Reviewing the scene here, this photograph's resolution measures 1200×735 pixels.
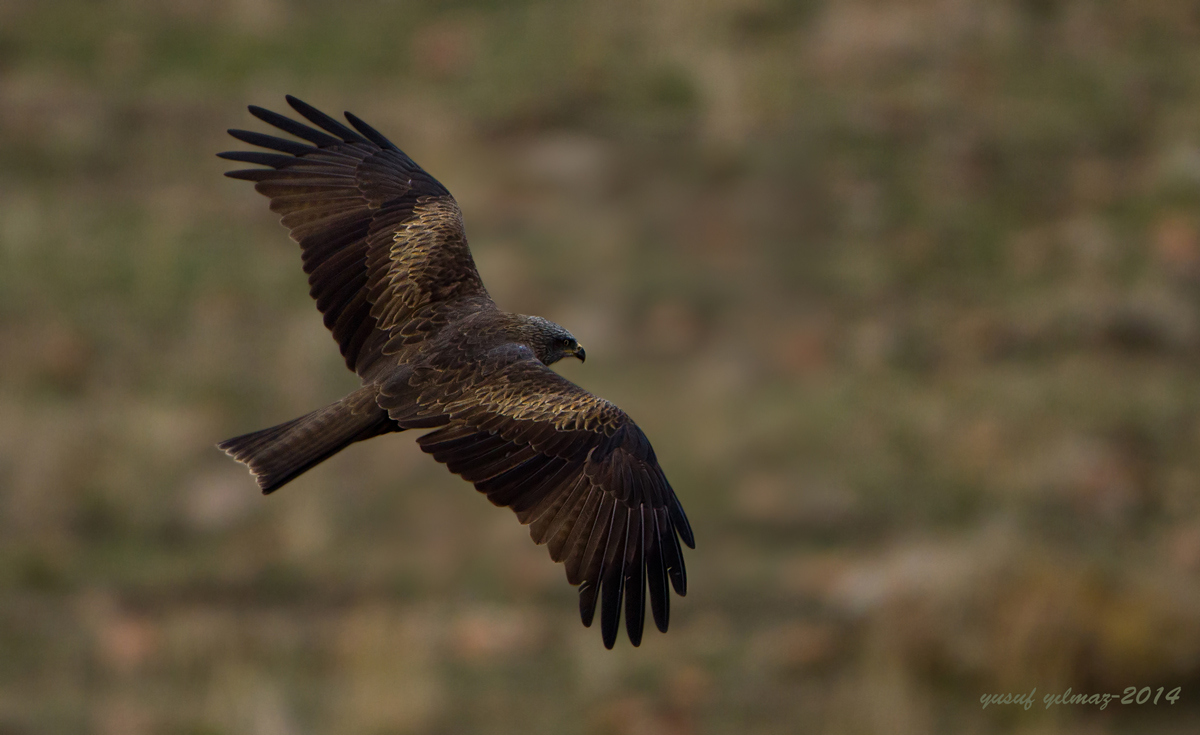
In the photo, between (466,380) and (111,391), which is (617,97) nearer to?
(111,391)

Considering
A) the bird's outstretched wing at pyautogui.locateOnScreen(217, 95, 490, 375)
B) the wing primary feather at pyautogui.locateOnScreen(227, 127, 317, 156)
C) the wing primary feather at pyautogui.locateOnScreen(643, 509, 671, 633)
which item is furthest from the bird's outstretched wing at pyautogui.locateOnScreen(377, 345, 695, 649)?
the wing primary feather at pyautogui.locateOnScreen(227, 127, 317, 156)

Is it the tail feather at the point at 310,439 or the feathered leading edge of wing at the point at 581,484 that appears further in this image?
the tail feather at the point at 310,439

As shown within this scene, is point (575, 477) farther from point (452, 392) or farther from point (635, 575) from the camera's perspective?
point (452, 392)

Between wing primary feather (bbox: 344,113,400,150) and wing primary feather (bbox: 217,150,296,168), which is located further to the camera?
wing primary feather (bbox: 344,113,400,150)

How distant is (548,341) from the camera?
26.8 feet

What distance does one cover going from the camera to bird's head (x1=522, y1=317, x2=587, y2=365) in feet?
26.4

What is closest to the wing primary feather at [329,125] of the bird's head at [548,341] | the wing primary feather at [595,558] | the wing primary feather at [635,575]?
the bird's head at [548,341]

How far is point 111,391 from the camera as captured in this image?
19.7m

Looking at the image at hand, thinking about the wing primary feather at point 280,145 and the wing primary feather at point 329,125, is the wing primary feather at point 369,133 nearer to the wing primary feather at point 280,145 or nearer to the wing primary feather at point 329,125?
the wing primary feather at point 329,125

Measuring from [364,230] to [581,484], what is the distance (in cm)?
214

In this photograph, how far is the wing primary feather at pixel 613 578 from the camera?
6816 millimetres

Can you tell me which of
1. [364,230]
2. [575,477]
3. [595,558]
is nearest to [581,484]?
[575,477]

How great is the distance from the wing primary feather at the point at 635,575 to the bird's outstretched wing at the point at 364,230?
1.61 meters

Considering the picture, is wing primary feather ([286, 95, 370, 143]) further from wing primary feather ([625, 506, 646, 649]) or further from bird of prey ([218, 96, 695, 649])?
wing primary feather ([625, 506, 646, 649])
